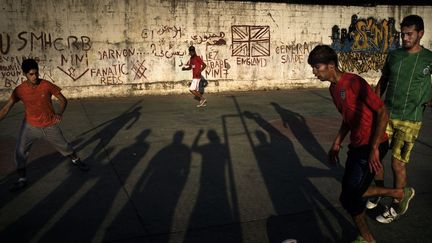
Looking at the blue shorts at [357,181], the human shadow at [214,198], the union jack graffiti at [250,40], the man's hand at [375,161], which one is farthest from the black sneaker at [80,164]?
the union jack graffiti at [250,40]

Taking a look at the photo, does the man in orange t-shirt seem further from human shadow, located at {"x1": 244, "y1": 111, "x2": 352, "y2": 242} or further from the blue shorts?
the blue shorts

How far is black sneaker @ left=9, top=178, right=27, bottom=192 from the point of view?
5.23 meters

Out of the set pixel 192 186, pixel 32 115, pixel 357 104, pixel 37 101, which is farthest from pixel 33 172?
pixel 357 104

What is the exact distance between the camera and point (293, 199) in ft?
16.2

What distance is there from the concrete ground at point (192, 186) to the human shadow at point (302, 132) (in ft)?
0.12

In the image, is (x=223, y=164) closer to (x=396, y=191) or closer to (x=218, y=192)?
(x=218, y=192)

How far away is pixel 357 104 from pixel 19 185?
4335 millimetres

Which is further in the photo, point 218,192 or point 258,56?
point 258,56

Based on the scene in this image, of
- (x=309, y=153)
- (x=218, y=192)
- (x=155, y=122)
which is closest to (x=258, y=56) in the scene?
(x=155, y=122)

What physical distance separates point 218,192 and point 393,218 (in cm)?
205

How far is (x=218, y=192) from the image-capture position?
5.16 metres

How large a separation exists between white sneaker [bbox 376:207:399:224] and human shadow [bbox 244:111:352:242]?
0.33 metres

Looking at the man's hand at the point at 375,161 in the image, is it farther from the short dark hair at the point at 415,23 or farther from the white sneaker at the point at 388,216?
the short dark hair at the point at 415,23

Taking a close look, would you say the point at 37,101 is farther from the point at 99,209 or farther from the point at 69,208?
the point at 99,209
